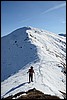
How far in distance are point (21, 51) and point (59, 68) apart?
60.4 ft

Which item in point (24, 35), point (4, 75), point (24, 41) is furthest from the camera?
point (24, 35)

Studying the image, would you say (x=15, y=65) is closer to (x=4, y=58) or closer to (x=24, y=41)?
(x=4, y=58)

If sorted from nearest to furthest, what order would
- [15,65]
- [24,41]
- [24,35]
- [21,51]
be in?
[15,65] < [21,51] < [24,41] < [24,35]

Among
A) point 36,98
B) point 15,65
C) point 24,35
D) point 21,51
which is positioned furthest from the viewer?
point 24,35

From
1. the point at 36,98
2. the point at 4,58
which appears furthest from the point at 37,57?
the point at 36,98

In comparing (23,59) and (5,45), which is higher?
(5,45)

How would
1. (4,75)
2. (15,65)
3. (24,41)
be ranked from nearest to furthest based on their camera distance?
(4,75) → (15,65) → (24,41)

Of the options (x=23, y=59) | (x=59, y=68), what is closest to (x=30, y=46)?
(x=23, y=59)

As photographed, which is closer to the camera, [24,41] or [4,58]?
[4,58]

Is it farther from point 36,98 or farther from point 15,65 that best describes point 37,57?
point 36,98

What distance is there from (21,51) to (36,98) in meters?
43.7


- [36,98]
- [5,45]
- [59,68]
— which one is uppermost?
[5,45]

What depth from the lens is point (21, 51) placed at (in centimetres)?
6128

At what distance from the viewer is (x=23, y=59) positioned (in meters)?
55.5
